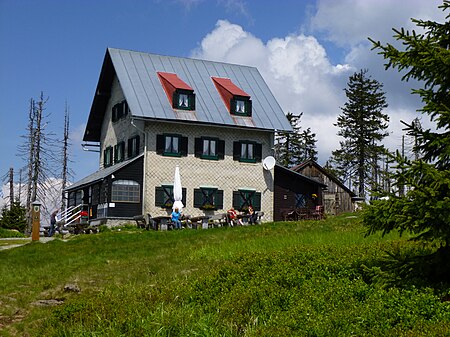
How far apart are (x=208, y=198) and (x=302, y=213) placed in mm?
5885

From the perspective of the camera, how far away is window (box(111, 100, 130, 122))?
3892cm

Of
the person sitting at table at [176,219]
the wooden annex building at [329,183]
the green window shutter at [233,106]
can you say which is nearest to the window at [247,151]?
the green window shutter at [233,106]

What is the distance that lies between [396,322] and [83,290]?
7.18 metres

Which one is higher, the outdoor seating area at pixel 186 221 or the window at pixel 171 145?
the window at pixel 171 145

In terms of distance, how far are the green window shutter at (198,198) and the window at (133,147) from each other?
13.6 feet

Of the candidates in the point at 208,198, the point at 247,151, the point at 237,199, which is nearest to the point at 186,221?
the point at 208,198

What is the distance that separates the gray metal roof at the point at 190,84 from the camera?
36500 mm

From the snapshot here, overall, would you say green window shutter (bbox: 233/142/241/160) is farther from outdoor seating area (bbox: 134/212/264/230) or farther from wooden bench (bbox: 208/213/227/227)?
outdoor seating area (bbox: 134/212/264/230)

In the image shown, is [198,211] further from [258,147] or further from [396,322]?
[396,322]

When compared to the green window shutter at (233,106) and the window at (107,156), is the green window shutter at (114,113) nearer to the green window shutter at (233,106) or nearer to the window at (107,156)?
the window at (107,156)

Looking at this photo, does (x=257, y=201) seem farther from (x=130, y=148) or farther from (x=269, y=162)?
(x=130, y=148)

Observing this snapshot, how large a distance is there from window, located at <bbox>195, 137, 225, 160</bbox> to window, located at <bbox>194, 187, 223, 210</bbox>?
1.96 metres

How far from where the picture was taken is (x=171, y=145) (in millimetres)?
36875

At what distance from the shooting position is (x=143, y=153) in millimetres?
36125
